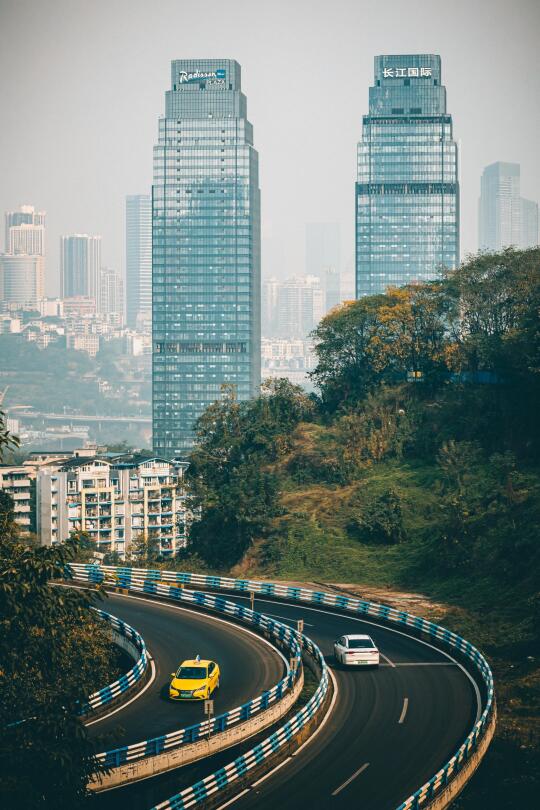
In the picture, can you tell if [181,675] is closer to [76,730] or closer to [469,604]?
[76,730]

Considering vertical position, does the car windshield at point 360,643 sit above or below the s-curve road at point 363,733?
above

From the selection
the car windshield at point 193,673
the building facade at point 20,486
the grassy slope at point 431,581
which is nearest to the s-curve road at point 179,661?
the car windshield at point 193,673

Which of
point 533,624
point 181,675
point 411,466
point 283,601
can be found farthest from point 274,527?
point 181,675

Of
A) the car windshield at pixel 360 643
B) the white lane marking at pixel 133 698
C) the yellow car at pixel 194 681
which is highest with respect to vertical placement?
the car windshield at pixel 360 643

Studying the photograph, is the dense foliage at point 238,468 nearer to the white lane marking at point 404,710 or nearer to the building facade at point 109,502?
the white lane marking at point 404,710

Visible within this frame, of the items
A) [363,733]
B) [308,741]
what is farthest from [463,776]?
[308,741]
